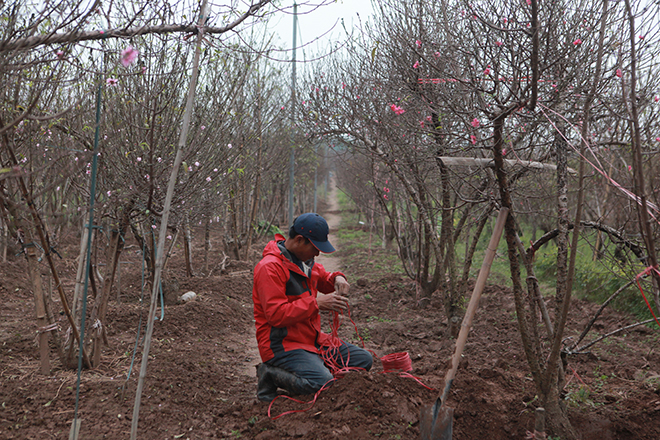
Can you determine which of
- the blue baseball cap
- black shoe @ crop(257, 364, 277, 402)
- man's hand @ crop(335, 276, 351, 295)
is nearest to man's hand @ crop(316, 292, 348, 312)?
man's hand @ crop(335, 276, 351, 295)

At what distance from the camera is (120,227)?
3654 millimetres

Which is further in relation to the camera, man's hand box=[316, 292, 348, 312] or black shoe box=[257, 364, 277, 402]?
black shoe box=[257, 364, 277, 402]

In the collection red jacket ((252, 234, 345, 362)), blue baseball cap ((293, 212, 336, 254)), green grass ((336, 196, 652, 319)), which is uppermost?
blue baseball cap ((293, 212, 336, 254))

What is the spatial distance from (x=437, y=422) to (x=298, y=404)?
1.11 metres

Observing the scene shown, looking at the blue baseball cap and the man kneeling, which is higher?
the blue baseball cap

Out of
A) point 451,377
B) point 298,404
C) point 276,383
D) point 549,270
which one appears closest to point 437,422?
point 451,377

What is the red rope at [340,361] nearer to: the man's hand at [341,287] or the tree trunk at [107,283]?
the man's hand at [341,287]

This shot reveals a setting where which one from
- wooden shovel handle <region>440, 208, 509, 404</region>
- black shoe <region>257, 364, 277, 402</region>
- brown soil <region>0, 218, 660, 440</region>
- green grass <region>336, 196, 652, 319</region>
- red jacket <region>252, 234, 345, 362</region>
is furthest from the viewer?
green grass <region>336, 196, 652, 319</region>

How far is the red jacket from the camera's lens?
333 centimetres

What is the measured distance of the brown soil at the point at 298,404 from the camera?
114 inches

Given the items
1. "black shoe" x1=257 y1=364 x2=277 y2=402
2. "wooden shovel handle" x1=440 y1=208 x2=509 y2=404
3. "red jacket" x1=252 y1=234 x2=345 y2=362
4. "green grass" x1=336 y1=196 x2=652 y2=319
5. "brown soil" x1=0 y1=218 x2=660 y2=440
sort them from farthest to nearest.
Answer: "green grass" x1=336 y1=196 x2=652 y2=319 → "black shoe" x1=257 y1=364 x2=277 y2=402 → "red jacket" x1=252 y1=234 x2=345 y2=362 → "brown soil" x1=0 y1=218 x2=660 y2=440 → "wooden shovel handle" x1=440 y1=208 x2=509 y2=404

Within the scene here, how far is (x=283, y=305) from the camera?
333 cm

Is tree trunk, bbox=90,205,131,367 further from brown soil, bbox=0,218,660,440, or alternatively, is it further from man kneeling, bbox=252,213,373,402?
man kneeling, bbox=252,213,373,402

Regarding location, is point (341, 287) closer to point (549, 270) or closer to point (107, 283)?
point (107, 283)
